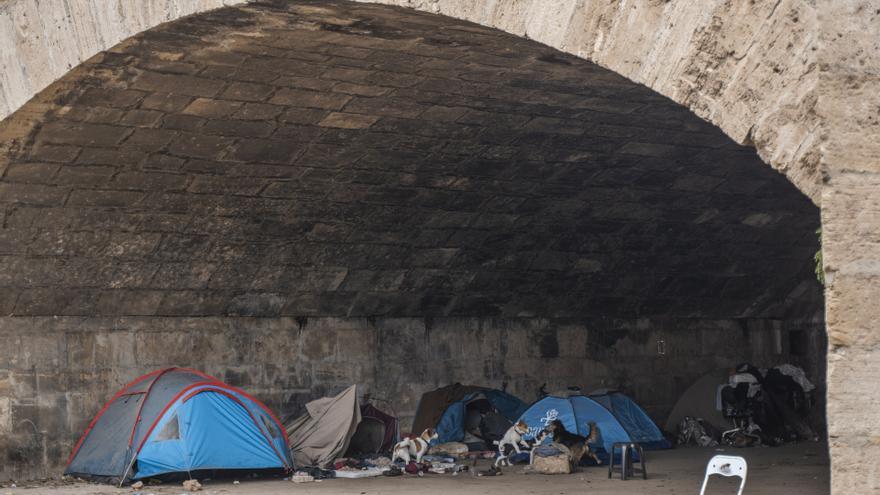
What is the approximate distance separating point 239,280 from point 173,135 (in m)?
3.26

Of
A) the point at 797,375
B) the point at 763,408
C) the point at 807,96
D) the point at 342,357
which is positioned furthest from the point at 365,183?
the point at 797,375

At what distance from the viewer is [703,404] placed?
18.8m

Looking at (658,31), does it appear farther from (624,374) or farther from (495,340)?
(624,374)

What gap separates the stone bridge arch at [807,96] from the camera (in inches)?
211

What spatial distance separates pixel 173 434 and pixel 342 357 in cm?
297

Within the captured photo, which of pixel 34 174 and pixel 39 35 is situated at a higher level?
pixel 39 35

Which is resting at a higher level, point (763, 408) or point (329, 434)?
point (329, 434)

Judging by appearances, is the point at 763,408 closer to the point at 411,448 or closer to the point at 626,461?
the point at 626,461

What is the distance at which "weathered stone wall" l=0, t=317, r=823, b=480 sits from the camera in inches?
539

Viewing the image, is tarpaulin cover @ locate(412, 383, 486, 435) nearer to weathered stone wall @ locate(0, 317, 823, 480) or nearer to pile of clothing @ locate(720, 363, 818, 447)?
weathered stone wall @ locate(0, 317, 823, 480)

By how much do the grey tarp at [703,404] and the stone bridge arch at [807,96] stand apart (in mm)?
13035

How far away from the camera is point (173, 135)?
38.8ft

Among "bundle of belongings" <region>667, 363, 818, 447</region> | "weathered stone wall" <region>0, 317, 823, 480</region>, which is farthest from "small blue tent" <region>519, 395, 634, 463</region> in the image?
"bundle of belongings" <region>667, 363, 818, 447</region>

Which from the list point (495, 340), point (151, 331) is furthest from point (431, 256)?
point (151, 331)
